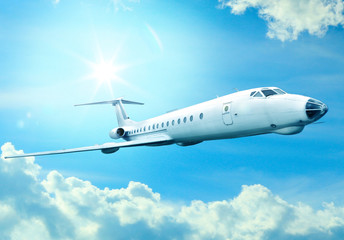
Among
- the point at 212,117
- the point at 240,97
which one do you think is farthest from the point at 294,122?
the point at 212,117

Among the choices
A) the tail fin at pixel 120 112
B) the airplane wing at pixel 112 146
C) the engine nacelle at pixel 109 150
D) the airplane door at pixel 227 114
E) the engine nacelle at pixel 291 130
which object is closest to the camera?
the engine nacelle at pixel 291 130

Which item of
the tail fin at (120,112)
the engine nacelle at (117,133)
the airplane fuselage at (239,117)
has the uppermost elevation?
the tail fin at (120,112)

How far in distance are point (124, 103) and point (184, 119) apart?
50.4 ft

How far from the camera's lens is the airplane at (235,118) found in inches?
441

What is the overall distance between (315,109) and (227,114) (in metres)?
3.84

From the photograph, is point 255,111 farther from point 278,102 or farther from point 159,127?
point 159,127

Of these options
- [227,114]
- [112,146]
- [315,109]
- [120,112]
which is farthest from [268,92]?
[120,112]

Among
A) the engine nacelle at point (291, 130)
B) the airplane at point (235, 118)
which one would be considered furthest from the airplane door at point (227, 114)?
the engine nacelle at point (291, 130)

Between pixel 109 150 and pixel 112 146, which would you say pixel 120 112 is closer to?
pixel 109 150

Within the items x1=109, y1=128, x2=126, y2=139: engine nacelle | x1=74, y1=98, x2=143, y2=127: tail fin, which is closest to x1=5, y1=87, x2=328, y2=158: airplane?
x1=109, y1=128, x2=126, y2=139: engine nacelle

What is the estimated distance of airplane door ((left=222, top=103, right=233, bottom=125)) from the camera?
13336 mm

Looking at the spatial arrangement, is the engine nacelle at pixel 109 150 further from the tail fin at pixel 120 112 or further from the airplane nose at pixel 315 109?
the airplane nose at pixel 315 109

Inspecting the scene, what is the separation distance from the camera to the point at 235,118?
1309 centimetres

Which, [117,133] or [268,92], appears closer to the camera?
A: [268,92]
